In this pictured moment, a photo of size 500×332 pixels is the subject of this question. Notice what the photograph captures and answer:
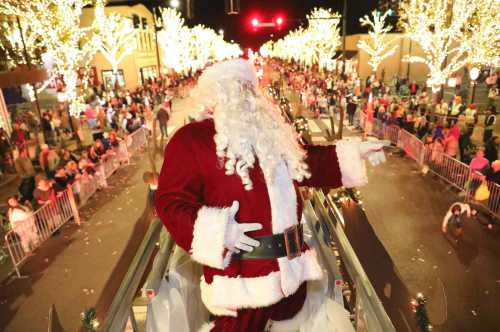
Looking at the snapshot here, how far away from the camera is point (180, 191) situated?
213 cm

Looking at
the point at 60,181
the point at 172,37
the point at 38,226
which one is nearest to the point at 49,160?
the point at 60,181

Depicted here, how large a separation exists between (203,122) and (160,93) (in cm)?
2547

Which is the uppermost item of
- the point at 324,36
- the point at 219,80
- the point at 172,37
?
the point at 172,37

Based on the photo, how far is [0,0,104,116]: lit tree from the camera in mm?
13257

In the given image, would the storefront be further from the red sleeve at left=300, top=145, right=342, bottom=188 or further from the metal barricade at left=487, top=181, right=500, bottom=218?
the red sleeve at left=300, top=145, right=342, bottom=188

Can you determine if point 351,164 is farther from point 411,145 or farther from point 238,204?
point 411,145

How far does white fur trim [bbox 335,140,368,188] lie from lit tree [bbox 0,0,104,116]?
47.1ft

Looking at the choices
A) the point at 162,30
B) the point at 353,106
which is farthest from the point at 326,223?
the point at 162,30

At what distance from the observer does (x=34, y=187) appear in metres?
8.95

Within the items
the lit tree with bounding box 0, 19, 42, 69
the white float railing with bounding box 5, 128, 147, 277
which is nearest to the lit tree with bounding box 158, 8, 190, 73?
the lit tree with bounding box 0, 19, 42, 69

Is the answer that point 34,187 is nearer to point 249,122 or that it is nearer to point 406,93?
point 249,122

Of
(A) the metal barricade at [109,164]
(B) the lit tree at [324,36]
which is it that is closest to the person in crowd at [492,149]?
(A) the metal barricade at [109,164]

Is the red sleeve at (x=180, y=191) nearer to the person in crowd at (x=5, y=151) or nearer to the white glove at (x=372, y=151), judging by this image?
the white glove at (x=372, y=151)

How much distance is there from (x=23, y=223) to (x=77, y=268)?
1.51m
